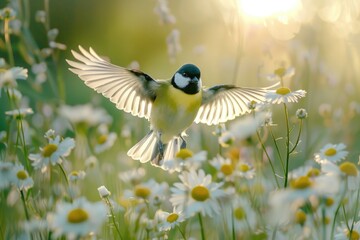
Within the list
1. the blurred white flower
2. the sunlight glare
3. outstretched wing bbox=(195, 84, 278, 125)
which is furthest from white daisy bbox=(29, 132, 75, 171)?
the sunlight glare

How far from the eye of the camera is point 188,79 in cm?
183

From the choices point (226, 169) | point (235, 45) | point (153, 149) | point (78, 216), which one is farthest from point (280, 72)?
point (235, 45)

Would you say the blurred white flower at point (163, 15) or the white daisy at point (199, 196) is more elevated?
the blurred white flower at point (163, 15)

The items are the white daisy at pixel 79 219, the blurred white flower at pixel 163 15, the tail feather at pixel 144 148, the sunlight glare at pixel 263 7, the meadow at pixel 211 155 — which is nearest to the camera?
the white daisy at pixel 79 219

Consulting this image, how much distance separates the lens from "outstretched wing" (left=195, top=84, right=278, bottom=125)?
2.08 metres

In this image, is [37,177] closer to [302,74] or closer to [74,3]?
[302,74]

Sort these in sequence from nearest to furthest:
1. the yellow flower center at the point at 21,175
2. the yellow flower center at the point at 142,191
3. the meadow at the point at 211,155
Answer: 1. the meadow at the point at 211,155
2. the yellow flower center at the point at 142,191
3. the yellow flower center at the point at 21,175

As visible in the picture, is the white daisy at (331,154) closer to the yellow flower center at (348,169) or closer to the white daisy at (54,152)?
the yellow flower center at (348,169)

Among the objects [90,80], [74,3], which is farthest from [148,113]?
[74,3]

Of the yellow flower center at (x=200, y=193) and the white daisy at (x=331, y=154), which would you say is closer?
the yellow flower center at (x=200, y=193)

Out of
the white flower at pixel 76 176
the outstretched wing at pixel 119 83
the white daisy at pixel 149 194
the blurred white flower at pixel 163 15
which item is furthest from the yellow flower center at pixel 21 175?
the blurred white flower at pixel 163 15

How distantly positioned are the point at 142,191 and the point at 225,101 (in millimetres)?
914

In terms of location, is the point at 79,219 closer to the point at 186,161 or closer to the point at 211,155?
the point at 186,161

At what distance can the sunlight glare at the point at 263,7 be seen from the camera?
7.91 ft
